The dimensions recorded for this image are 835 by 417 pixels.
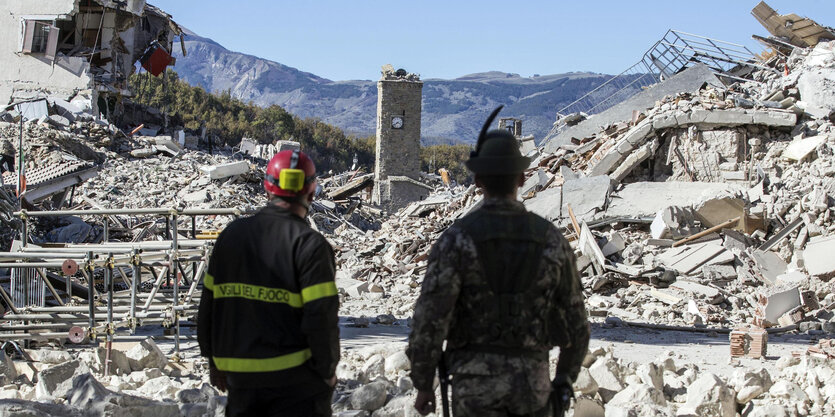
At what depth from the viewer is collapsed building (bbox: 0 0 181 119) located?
27781 mm

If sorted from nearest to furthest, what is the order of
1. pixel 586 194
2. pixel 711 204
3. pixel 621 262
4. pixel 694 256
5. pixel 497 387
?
pixel 497 387, pixel 694 256, pixel 621 262, pixel 711 204, pixel 586 194

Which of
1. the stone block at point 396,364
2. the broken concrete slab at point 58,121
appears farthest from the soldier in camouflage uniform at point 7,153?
the stone block at point 396,364

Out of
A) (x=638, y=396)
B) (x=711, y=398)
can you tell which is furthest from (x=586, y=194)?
(x=638, y=396)

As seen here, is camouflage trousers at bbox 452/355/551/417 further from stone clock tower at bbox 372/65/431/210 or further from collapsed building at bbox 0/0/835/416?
stone clock tower at bbox 372/65/431/210

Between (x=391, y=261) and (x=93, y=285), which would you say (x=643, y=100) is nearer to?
(x=391, y=261)

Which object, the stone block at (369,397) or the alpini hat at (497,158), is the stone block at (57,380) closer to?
the stone block at (369,397)

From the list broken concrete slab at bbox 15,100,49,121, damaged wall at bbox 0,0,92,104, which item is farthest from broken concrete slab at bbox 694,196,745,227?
damaged wall at bbox 0,0,92,104

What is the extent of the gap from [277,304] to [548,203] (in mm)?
11947

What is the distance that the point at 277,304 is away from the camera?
10.1 feet

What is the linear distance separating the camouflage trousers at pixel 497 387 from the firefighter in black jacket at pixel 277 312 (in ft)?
1.71

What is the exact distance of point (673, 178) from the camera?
1489cm

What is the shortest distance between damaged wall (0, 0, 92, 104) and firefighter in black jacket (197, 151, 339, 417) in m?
27.5

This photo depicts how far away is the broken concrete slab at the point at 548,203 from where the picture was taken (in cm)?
1433

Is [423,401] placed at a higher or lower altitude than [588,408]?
higher
